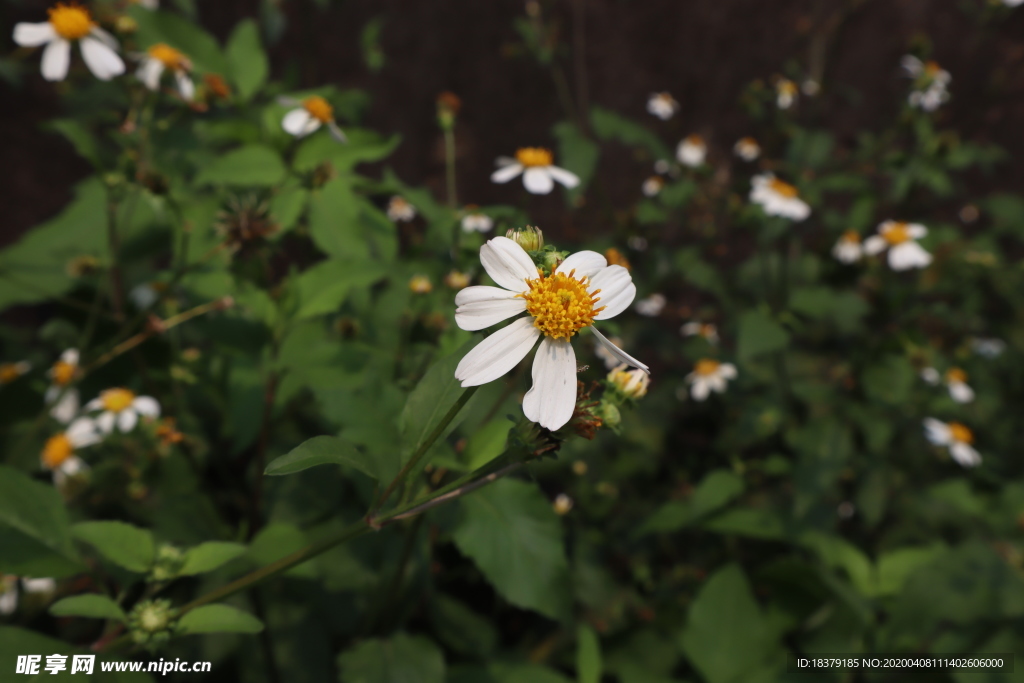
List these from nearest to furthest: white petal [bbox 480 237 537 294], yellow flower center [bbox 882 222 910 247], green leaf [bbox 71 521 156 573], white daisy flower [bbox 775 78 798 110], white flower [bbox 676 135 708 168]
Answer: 1. white petal [bbox 480 237 537 294]
2. green leaf [bbox 71 521 156 573]
3. yellow flower center [bbox 882 222 910 247]
4. white daisy flower [bbox 775 78 798 110]
5. white flower [bbox 676 135 708 168]

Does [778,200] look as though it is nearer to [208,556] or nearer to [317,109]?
[317,109]

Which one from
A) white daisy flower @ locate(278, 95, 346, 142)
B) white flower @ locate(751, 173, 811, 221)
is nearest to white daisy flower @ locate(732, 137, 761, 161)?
white flower @ locate(751, 173, 811, 221)

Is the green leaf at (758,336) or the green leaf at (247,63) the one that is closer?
the green leaf at (247,63)

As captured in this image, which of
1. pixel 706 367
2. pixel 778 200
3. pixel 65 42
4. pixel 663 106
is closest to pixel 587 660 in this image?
pixel 706 367

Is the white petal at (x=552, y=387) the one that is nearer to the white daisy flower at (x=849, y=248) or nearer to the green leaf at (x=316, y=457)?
the green leaf at (x=316, y=457)

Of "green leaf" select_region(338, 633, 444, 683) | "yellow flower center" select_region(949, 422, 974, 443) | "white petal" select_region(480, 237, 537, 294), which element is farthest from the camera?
"yellow flower center" select_region(949, 422, 974, 443)

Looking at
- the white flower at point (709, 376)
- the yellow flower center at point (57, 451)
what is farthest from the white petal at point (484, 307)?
the white flower at point (709, 376)

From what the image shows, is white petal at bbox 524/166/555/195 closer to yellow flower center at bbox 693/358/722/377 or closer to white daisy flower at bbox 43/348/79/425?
yellow flower center at bbox 693/358/722/377
